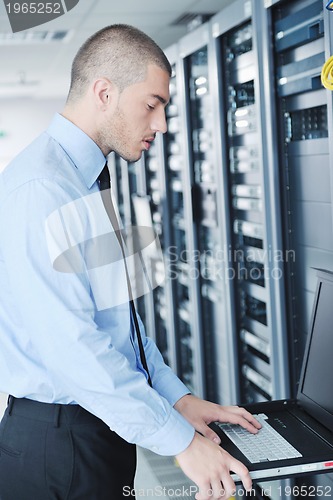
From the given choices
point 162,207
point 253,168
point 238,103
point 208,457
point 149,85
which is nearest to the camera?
point 208,457

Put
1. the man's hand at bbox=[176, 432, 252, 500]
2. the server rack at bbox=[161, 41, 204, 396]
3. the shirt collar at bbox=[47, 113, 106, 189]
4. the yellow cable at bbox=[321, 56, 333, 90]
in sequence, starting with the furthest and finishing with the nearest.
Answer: the server rack at bbox=[161, 41, 204, 396] → the yellow cable at bbox=[321, 56, 333, 90] → the shirt collar at bbox=[47, 113, 106, 189] → the man's hand at bbox=[176, 432, 252, 500]

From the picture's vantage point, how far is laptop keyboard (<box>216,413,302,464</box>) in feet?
5.10

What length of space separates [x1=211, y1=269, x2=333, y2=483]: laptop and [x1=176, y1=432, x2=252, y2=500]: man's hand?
0.04m

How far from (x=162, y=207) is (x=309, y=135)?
6.83ft

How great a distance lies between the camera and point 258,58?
2.66m

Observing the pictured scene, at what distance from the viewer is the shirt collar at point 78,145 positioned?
163 cm

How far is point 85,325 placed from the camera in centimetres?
140

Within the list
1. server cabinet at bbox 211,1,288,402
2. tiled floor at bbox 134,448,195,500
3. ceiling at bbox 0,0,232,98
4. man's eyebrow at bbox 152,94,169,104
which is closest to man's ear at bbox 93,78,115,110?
man's eyebrow at bbox 152,94,169,104

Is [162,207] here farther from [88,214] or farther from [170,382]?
[88,214]

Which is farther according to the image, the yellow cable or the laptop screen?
the yellow cable

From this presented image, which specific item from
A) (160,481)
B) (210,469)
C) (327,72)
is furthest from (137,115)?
(160,481)

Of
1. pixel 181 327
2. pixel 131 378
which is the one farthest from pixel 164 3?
pixel 131 378

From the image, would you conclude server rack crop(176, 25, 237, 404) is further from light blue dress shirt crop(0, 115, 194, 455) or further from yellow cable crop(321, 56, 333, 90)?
light blue dress shirt crop(0, 115, 194, 455)

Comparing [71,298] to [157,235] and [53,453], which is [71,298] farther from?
[157,235]
